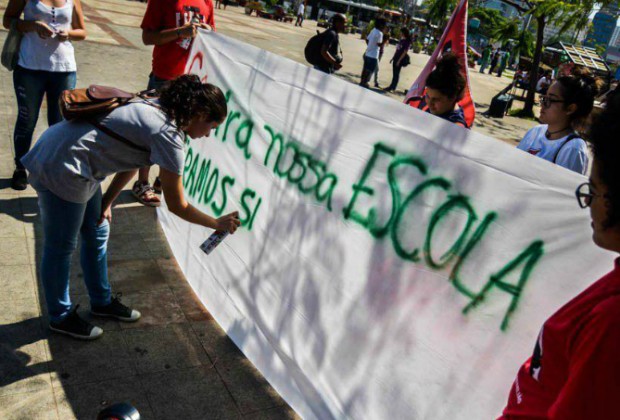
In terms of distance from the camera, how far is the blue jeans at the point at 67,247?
8.00 ft

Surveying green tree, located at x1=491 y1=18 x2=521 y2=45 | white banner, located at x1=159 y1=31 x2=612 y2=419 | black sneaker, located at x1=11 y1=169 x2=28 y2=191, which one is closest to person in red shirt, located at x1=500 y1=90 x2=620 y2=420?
white banner, located at x1=159 y1=31 x2=612 y2=419

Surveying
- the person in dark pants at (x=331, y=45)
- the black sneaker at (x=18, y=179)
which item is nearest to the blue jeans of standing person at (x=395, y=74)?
the person in dark pants at (x=331, y=45)

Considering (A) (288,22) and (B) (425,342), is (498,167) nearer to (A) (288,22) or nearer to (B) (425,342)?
(B) (425,342)

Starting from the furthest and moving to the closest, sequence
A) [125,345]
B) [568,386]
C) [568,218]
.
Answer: [125,345] → [568,218] → [568,386]

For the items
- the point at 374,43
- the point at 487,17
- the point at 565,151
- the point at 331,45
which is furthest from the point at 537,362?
the point at 487,17

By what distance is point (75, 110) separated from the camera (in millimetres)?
2271

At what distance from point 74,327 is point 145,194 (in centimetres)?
181

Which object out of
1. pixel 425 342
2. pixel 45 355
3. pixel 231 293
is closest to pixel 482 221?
pixel 425 342

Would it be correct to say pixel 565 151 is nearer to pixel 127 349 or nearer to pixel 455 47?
pixel 455 47

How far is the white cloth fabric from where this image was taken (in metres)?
3.73

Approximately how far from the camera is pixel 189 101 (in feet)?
7.48

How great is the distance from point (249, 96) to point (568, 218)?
187 cm

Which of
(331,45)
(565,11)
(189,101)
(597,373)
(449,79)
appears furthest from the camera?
(565,11)

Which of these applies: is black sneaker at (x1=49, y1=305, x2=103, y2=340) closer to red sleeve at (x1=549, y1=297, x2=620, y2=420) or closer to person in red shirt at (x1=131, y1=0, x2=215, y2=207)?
person in red shirt at (x1=131, y1=0, x2=215, y2=207)
